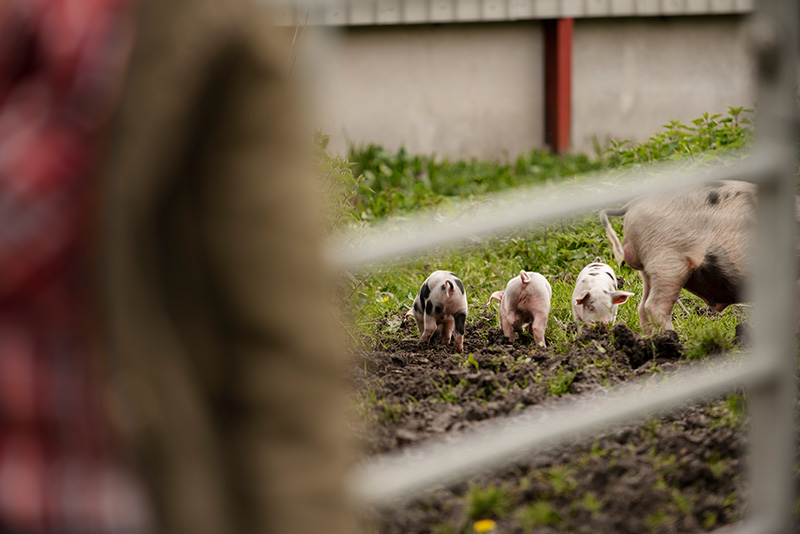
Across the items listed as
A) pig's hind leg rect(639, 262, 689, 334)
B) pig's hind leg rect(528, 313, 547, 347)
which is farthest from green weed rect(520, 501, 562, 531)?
pig's hind leg rect(639, 262, 689, 334)

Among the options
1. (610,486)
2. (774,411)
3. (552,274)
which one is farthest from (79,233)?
(552,274)

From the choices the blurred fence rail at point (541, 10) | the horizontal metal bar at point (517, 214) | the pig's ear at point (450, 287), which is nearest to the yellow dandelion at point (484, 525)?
the horizontal metal bar at point (517, 214)

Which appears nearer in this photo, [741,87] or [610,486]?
[610,486]

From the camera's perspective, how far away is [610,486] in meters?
1.94

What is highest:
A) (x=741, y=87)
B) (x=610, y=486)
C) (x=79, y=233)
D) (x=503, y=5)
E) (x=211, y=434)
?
(x=503, y=5)

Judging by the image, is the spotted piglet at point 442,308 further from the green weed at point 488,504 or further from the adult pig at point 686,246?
the green weed at point 488,504

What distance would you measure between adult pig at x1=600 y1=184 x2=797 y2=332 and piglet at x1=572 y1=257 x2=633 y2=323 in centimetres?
10

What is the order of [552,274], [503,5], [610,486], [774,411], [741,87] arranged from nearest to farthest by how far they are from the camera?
[774,411], [610,486], [552,274], [741,87], [503,5]

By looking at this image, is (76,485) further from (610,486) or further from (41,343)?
(610,486)

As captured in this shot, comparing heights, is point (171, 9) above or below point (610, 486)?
above

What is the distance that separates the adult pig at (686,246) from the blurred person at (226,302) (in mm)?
2549

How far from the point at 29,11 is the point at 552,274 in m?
2.97

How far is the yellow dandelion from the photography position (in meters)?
1.80

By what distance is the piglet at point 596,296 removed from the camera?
2.91 meters
